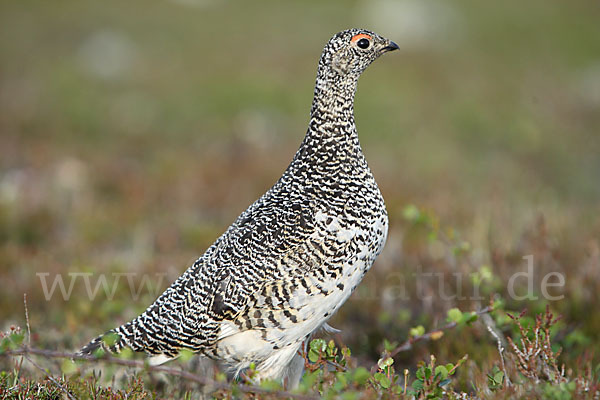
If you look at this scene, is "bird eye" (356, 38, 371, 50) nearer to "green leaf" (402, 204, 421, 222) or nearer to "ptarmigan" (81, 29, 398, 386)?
"ptarmigan" (81, 29, 398, 386)

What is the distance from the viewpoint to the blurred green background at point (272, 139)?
5516 mm

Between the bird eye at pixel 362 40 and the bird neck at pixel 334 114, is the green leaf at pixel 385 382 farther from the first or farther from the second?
the bird eye at pixel 362 40

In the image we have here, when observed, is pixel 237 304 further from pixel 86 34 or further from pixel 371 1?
pixel 371 1

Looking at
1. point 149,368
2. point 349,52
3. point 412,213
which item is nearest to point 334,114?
point 349,52

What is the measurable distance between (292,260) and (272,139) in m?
9.65

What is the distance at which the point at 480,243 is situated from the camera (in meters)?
5.77

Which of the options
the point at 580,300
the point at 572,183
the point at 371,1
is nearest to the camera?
the point at 580,300

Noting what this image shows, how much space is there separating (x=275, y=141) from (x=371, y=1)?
59.9 ft

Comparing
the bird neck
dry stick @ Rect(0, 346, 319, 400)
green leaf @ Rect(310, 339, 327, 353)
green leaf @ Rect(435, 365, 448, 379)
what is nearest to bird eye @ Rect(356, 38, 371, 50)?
the bird neck

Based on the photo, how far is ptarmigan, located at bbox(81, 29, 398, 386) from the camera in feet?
10.6

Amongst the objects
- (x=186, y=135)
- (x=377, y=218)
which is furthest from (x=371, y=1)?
(x=377, y=218)

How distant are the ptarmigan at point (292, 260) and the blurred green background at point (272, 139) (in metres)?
0.98

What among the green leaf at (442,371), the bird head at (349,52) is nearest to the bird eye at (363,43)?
the bird head at (349,52)

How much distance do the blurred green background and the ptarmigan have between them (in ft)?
3.21
